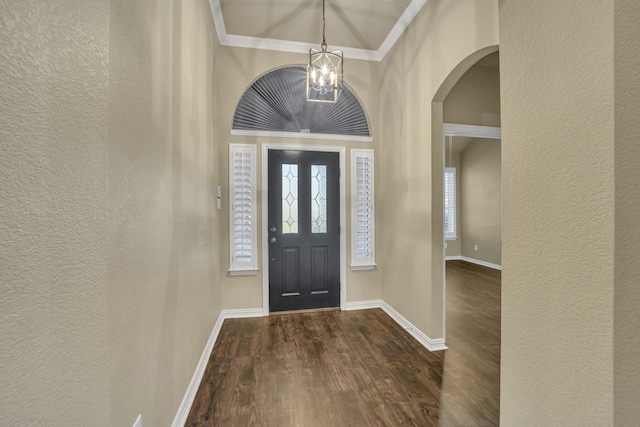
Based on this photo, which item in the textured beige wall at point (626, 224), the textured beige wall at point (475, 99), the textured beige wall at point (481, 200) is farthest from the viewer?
the textured beige wall at point (481, 200)

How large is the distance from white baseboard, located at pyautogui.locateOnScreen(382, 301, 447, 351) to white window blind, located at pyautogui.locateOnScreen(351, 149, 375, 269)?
0.63 metres

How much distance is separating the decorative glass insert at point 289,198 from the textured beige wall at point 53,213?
2.42m

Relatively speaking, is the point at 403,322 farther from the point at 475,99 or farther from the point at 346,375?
the point at 475,99

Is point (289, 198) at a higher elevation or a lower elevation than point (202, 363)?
higher

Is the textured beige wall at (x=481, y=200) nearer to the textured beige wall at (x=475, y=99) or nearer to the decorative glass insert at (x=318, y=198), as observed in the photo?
the textured beige wall at (x=475, y=99)

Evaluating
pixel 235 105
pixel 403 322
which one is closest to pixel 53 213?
pixel 235 105

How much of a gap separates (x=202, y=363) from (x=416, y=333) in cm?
205

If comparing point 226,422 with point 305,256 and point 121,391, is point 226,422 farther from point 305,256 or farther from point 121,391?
point 305,256

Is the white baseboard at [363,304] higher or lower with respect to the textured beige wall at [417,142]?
lower

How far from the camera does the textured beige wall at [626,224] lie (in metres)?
0.73

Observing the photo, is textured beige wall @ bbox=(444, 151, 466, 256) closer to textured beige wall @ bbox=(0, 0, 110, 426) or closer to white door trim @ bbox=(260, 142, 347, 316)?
white door trim @ bbox=(260, 142, 347, 316)

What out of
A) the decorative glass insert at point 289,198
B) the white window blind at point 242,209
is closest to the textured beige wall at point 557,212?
the decorative glass insert at point 289,198

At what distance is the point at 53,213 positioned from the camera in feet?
2.08

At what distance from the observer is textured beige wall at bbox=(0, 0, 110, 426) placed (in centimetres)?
52
